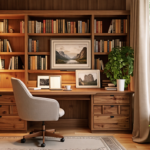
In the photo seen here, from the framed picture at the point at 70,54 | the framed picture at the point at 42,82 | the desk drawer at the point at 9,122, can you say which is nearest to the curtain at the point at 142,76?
the framed picture at the point at 70,54

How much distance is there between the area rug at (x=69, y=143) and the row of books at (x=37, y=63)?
1.30 m

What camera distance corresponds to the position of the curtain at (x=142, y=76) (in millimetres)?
2979

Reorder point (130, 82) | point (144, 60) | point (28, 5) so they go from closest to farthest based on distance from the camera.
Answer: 1. point (144, 60)
2. point (130, 82)
3. point (28, 5)

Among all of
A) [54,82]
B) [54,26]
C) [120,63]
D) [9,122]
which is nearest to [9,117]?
[9,122]

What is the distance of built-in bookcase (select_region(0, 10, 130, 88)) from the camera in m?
3.69

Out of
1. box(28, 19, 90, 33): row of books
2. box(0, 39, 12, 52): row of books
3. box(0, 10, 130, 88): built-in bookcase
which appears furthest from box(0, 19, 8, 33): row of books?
box(28, 19, 90, 33): row of books

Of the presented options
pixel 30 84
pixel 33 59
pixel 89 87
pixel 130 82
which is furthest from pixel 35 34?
pixel 130 82

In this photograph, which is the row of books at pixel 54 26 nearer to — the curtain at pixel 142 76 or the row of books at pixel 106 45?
the row of books at pixel 106 45

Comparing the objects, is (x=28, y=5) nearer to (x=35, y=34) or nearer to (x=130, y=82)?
(x=35, y=34)

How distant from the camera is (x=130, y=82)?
3613 millimetres

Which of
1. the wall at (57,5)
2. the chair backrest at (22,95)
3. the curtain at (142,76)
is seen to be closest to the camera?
the chair backrest at (22,95)

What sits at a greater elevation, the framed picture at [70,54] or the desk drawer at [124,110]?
the framed picture at [70,54]

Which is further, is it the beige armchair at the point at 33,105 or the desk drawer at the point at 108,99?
the desk drawer at the point at 108,99

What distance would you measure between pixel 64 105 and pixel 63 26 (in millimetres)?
1515
